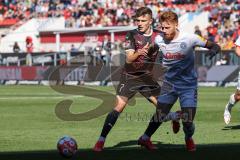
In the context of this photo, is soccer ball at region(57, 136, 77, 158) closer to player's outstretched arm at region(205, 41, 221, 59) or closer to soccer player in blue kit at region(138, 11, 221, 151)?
soccer player in blue kit at region(138, 11, 221, 151)

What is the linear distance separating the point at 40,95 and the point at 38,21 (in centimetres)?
2573

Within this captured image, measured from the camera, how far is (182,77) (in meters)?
11.7

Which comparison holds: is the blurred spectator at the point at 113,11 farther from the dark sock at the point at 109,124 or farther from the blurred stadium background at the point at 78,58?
the dark sock at the point at 109,124

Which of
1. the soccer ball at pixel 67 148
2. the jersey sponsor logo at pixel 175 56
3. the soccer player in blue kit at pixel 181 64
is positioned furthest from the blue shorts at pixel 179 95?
the soccer ball at pixel 67 148

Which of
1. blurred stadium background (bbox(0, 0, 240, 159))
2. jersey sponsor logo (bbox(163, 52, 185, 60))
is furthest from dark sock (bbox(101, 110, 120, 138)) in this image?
jersey sponsor logo (bbox(163, 52, 185, 60))

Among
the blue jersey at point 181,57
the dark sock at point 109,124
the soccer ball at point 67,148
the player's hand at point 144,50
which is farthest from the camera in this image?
the dark sock at point 109,124

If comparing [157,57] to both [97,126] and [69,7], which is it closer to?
[97,126]

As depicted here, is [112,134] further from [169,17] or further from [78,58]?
[78,58]

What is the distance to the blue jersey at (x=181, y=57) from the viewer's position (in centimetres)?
1160

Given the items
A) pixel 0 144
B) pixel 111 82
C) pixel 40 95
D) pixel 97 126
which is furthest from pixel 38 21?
pixel 0 144

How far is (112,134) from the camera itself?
48.3 ft

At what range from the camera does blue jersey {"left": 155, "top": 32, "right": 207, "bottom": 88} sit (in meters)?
11.6

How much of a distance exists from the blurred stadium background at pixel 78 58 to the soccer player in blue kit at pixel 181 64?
32.4 inches

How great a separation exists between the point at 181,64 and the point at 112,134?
350 centimetres
